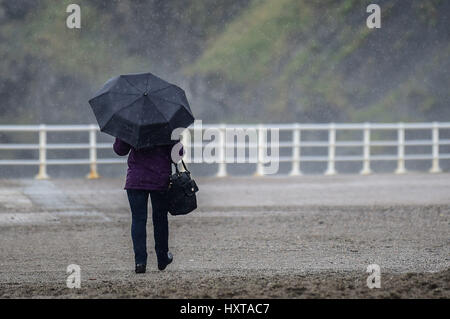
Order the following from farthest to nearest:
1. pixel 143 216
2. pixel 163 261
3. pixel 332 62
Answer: pixel 332 62
pixel 163 261
pixel 143 216

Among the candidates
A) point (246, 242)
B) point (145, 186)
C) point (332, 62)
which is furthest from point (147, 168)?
point (332, 62)

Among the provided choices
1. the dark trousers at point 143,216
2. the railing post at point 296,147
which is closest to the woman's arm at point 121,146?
the dark trousers at point 143,216

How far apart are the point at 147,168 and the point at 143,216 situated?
0.48 metres

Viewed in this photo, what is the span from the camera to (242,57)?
64.5 metres

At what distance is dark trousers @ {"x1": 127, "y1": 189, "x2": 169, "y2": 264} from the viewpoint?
8.81 m

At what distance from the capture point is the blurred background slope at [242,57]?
59.6 meters

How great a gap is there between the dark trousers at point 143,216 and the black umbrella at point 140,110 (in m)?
0.50

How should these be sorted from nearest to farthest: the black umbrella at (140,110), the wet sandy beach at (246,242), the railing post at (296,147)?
the wet sandy beach at (246,242), the black umbrella at (140,110), the railing post at (296,147)

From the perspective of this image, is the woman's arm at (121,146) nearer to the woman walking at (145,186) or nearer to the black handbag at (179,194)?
the woman walking at (145,186)

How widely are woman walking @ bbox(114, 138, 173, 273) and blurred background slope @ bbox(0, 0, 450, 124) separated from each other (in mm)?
48922

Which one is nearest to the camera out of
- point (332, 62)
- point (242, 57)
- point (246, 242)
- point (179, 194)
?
point (179, 194)

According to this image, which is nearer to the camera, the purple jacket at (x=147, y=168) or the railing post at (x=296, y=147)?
the purple jacket at (x=147, y=168)

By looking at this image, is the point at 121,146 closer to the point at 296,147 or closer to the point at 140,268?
the point at 140,268
